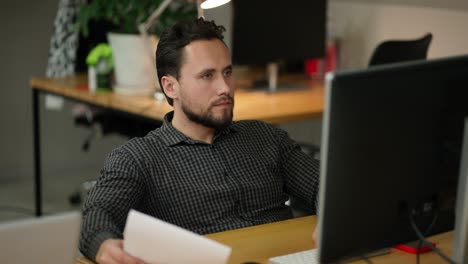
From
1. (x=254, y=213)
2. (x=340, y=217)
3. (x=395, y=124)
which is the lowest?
(x=254, y=213)

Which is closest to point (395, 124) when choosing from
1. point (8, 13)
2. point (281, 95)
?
point (281, 95)

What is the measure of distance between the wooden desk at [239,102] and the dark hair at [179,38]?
112cm

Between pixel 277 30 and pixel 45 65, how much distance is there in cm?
179

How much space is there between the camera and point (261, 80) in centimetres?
428

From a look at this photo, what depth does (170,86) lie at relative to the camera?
2330 mm

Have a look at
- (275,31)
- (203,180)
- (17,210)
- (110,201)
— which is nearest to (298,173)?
(203,180)

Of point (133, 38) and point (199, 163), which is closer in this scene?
point (199, 163)

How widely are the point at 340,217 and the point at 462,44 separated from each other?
104 inches

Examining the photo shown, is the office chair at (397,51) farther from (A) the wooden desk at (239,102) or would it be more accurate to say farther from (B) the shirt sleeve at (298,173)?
(B) the shirt sleeve at (298,173)

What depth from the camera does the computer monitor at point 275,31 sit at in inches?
158

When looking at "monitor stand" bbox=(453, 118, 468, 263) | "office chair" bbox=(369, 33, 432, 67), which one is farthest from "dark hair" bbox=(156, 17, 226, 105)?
"office chair" bbox=(369, 33, 432, 67)

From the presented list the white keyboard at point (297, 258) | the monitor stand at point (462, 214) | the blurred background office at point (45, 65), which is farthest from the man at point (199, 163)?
the blurred background office at point (45, 65)

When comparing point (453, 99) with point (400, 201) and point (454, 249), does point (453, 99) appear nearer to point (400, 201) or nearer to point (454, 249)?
point (400, 201)

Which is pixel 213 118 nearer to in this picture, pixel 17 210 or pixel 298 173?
pixel 298 173
